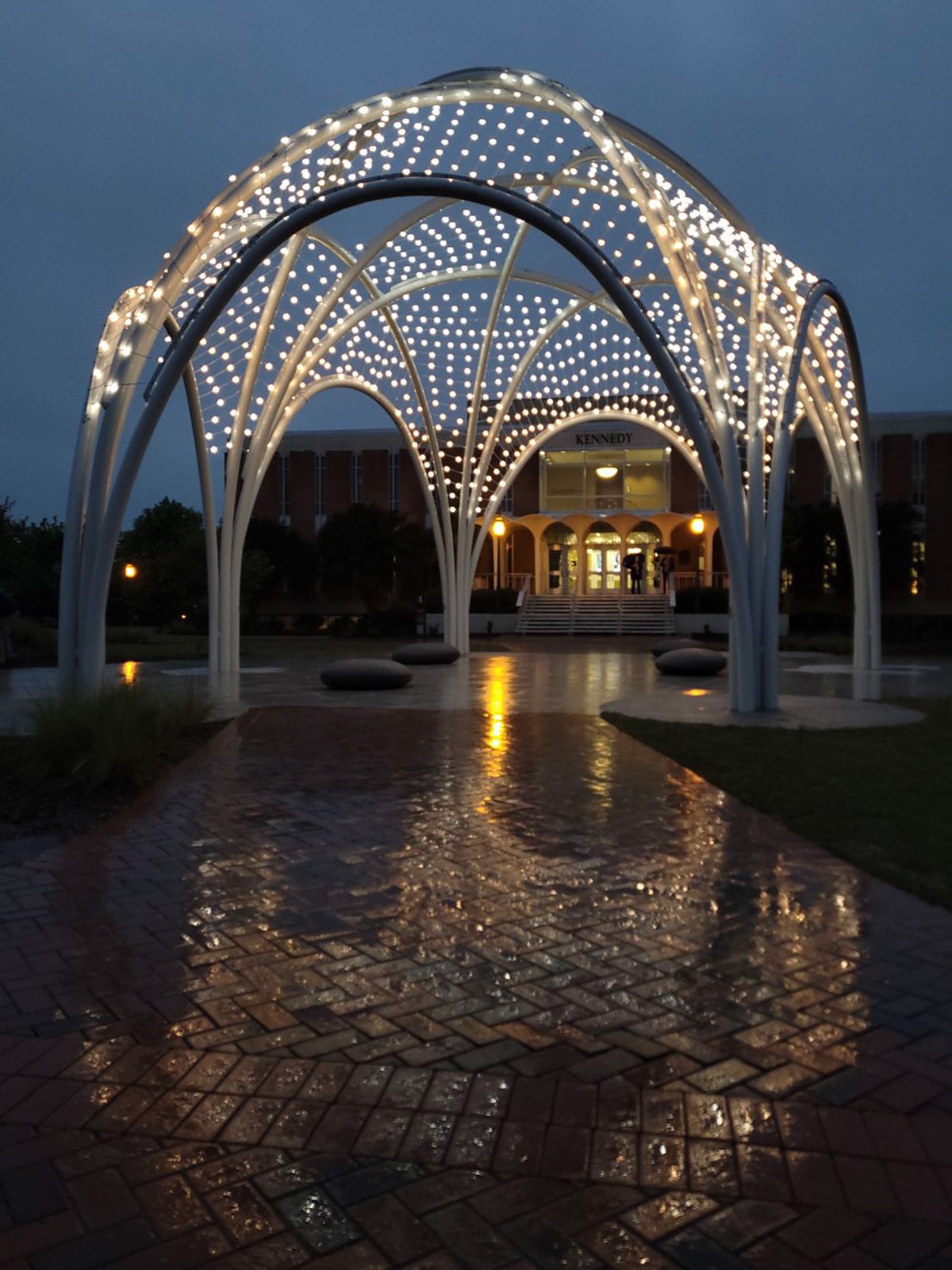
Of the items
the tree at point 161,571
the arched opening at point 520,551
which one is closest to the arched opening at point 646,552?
the arched opening at point 520,551

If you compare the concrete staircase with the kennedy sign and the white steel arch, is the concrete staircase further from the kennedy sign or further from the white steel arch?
the white steel arch

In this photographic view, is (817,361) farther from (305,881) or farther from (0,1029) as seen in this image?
(0,1029)

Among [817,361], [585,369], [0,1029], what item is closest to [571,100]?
[817,361]

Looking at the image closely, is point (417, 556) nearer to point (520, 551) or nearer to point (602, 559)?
point (520, 551)

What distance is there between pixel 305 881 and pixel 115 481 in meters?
8.41

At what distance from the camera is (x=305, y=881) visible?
6.22 metres

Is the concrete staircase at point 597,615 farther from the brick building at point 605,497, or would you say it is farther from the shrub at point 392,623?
the shrub at point 392,623

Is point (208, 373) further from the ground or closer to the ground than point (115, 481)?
further from the ground

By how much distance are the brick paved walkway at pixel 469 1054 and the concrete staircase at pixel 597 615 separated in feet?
110

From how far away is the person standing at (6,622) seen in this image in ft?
69.1

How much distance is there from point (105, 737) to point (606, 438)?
138ft

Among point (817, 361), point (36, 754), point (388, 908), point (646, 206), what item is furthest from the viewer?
point (817, 361)

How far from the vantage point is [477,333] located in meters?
26.9

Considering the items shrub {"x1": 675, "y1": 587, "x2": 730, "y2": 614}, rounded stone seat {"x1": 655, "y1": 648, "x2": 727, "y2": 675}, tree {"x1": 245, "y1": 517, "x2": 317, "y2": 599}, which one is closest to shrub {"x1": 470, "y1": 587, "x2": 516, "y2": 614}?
shrub {"x1": 675, "y1": 587, "x2": 730, "y2": 614}
